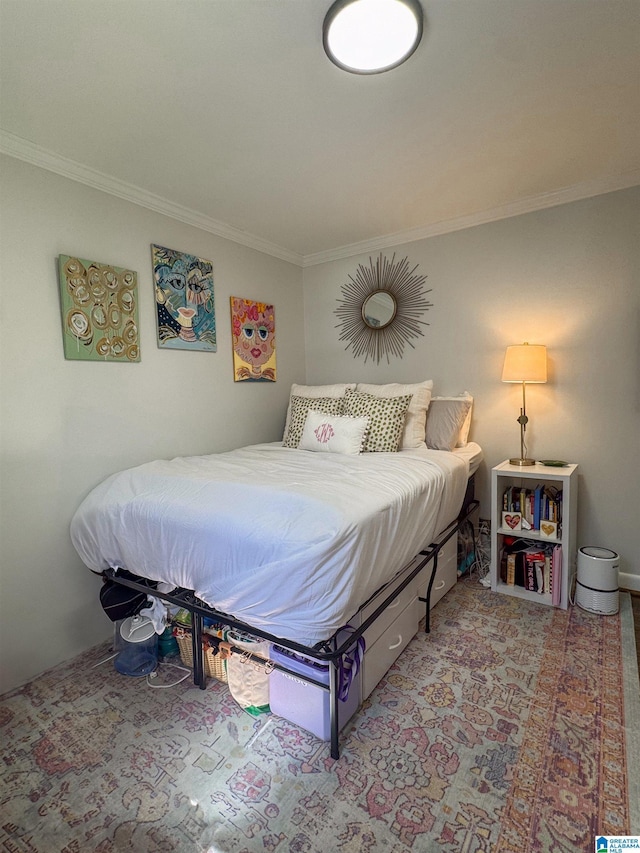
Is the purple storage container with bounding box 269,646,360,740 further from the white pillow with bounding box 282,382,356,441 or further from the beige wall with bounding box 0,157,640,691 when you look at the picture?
the white pillow with bounding box 282,382,356,441

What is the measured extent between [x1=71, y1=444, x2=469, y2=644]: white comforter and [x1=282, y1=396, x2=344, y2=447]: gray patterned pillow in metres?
0.66

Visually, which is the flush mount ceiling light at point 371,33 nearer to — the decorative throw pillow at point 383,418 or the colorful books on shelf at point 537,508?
the decorative throw pillow at point 383,418

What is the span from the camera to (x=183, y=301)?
250 cm

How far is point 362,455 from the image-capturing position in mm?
2404

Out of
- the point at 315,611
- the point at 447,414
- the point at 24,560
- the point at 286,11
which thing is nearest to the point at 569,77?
the point at 286,11

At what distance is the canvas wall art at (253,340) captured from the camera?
2904 mm

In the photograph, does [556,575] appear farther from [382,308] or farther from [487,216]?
[487,216]

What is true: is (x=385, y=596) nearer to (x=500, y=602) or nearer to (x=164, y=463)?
(x=500, y=602)

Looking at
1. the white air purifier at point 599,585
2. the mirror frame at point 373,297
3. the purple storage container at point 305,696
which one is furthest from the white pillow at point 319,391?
the white air purifier at point 599,585

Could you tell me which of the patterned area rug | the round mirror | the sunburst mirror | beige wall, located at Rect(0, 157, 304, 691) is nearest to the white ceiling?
beige wall, located at Rect(0, 157, 304, 691)

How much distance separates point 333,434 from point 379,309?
124 centimetres

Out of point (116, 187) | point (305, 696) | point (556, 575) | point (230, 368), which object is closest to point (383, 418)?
point (230, 368)

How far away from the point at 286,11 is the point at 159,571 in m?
2.00

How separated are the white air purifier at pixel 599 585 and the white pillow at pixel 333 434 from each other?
4.67 ft
